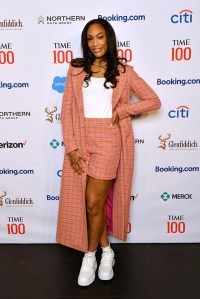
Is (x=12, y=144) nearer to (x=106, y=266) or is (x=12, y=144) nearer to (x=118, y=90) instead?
(x=118, y=90)

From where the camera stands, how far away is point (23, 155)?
2658 millimetres

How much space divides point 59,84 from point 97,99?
460 millimetres

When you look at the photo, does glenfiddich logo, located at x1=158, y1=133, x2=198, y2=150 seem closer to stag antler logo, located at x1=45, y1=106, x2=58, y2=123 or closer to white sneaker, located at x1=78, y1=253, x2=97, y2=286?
stag antler logo, located at x1=45, y1=106, x2=58, y2=123

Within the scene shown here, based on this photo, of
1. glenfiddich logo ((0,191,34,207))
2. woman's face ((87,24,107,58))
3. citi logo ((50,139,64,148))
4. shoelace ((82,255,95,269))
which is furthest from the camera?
glenfiddich logo ((0,191,34,207))

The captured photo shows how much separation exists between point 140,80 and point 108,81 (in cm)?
24

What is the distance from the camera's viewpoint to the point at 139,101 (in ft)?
7.40

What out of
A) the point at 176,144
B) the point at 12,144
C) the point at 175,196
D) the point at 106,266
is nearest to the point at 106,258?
the point at 106,266

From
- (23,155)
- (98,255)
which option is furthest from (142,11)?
(98,255)

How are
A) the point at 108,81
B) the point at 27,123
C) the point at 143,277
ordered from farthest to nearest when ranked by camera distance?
the point at 27,123 → the point at 143,277 → the point at 108,81

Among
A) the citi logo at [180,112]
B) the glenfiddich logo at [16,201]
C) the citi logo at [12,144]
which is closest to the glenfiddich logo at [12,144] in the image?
the citi logo at [12,144]

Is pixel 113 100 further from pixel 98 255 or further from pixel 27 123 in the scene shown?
pixel 98 255

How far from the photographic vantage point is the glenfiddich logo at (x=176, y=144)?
2609mm

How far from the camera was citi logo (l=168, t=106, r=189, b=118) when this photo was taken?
255cm

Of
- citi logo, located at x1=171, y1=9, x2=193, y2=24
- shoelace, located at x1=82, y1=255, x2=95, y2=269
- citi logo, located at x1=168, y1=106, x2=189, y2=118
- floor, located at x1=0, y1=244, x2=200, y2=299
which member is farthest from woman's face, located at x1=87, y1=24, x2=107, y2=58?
floor, located at x1=0, y1=244, x2=200, y2=299
